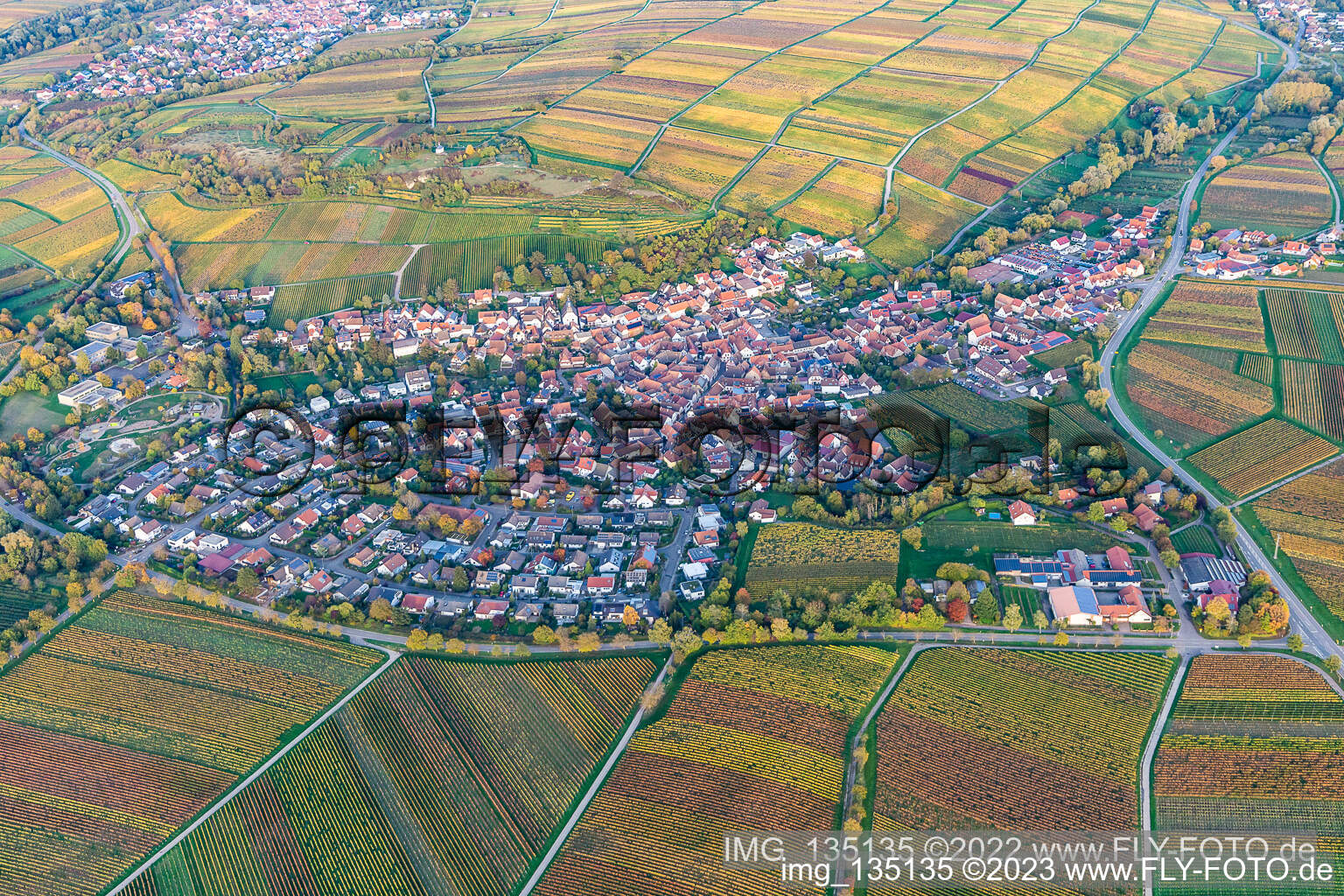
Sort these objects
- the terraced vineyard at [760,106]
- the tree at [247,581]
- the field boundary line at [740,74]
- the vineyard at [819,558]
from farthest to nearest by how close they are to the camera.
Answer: the field boundary line at [740,74], the terraced vineyard at [760,106], the tree at [247,581], the vineyard at [819,558]

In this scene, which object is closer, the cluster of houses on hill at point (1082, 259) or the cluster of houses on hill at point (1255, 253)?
the cluster of houses on hill at point (1255, 253)

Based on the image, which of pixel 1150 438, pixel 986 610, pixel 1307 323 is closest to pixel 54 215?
pixel 986 610

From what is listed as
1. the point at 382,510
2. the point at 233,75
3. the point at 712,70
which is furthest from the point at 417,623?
the point at 233,75

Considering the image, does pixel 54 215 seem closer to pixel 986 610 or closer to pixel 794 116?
pixel 794 116

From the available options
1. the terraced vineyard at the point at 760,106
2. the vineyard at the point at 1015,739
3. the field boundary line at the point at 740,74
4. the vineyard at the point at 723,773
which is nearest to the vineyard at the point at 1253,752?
the vineyard at the point at 1015,739

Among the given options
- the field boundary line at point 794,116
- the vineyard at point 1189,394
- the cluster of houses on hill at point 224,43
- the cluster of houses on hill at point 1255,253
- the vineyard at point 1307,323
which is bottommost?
the vineyard at point 1189,394

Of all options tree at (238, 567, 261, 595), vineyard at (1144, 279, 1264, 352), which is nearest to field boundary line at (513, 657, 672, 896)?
tree at (238, 567, 261, 595)

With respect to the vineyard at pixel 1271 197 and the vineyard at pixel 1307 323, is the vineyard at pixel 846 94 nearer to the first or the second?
the vineyard at pixel 1271 197
